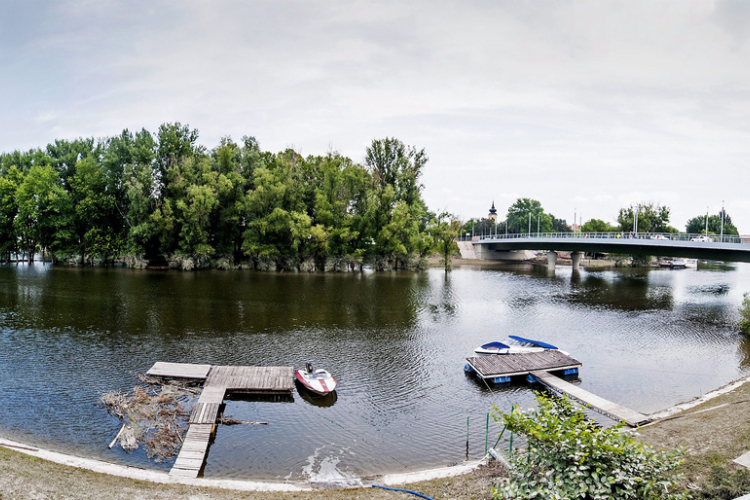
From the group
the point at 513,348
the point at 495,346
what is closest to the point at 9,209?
the point at 495,346

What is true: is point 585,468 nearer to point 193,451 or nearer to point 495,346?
point 193,451

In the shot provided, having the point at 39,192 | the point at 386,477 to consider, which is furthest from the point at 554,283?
the point at 39,192

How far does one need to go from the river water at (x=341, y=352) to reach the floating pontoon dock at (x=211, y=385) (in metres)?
0.75

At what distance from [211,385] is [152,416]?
3.85m

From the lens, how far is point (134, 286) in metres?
60.6

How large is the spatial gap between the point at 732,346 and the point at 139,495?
41226 mm

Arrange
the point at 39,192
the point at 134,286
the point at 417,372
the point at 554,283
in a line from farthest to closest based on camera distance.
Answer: the point at 39,192 < the point at 554,283 < the point at 134,286 < the point at 417,372

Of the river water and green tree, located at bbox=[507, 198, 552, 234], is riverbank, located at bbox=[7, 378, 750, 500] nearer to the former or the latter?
the river water

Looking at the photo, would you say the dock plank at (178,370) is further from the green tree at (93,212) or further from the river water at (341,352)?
the green tree at (93,212)

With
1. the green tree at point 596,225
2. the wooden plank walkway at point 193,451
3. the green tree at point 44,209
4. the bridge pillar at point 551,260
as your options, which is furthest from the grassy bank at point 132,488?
the green tree at point 596,225

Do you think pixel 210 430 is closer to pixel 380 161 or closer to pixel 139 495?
pixel 139 495

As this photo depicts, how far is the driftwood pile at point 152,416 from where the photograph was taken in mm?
18781

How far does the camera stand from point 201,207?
85312mm

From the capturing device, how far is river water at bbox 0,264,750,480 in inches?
784
